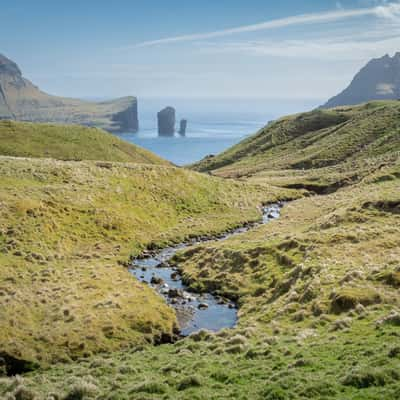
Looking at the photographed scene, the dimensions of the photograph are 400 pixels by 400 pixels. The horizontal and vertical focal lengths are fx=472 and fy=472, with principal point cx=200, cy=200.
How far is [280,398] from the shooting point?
1719 cm

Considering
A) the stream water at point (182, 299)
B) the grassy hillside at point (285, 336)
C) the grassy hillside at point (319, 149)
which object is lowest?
the stream water at point (182, 299)

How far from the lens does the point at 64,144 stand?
123562 millimetres

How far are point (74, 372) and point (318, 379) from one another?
12908 millimetres

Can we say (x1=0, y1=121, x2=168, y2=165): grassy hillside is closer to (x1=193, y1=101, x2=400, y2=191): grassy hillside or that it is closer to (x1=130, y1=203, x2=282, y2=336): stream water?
(x1=193, y1=101, x2=400, y2=191): grassy hillside

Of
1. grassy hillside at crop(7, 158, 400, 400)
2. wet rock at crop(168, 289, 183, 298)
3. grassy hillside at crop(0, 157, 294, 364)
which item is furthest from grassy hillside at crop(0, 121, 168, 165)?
wet rock at crop(168, 289, 183, 298)

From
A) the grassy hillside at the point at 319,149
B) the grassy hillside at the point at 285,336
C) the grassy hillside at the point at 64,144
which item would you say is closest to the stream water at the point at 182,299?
the grassy hillside at the point at 285,336

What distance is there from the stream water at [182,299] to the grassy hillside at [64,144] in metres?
72.5

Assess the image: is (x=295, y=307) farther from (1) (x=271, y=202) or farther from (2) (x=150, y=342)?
(1) (x=271, y=202)

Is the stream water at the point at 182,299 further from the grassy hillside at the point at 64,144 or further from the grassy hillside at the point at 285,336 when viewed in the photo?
the grassy hillside at the point at 64,144

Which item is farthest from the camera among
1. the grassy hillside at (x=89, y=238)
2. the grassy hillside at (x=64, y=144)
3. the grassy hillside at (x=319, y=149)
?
the grassy hillside at (x=64, y=144)

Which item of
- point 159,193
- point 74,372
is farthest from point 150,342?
point 159,193

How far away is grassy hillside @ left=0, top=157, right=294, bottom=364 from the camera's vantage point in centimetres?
2998

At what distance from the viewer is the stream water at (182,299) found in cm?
3312

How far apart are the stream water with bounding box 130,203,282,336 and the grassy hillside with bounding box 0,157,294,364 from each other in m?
1.29
